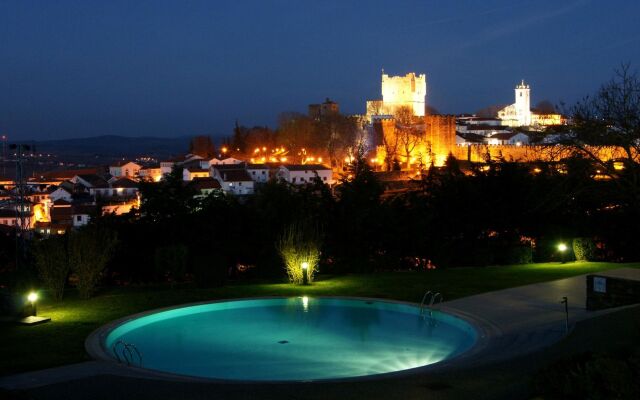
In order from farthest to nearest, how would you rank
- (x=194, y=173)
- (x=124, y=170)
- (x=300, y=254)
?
(x=124, y=170) < (x=194, y=173) < (x=300, y=254)

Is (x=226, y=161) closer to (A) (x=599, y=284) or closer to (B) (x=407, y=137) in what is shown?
(B) (x=407, y=137)

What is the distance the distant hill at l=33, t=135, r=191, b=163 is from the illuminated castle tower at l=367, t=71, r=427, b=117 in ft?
147

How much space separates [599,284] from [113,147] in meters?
127

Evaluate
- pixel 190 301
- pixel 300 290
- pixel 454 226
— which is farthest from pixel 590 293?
pixel 454 226

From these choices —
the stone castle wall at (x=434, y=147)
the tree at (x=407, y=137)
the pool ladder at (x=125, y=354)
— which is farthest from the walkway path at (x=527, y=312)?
the stone castle wall at (x=434, y=147)

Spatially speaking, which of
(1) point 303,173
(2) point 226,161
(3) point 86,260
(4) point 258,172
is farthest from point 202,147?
(3) point 86,260

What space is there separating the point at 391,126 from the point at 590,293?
48800 millimetres

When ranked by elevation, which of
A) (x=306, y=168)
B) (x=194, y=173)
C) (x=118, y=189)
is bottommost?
(x=118, y=189)

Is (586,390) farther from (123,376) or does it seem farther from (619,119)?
(619,119)

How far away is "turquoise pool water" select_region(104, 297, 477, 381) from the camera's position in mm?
8530

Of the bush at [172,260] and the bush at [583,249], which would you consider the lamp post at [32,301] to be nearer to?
the bush at [172,260]

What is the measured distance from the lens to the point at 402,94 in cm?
7431

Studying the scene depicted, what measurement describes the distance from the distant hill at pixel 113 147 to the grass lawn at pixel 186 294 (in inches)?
3651

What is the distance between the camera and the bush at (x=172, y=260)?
14000mm
